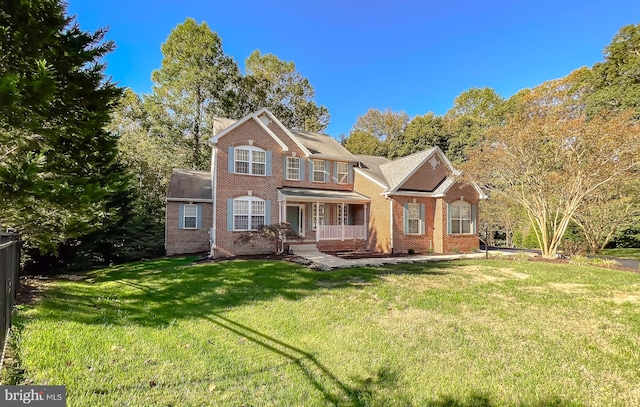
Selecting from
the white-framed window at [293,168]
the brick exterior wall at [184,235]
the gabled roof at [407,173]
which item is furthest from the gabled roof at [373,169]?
the brick exterior wall at [184,235]

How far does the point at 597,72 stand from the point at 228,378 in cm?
3506

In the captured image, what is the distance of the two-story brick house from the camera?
15.0 m

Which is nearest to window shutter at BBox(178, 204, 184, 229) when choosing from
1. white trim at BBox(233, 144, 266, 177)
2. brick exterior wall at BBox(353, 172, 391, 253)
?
white trim at BBox(233, 144, 266, 177)

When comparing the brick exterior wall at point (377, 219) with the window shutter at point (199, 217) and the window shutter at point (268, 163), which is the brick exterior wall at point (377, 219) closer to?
the window shutter at point (268, 163)

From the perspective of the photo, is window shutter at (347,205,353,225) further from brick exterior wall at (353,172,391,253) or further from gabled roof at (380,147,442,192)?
gabled roof at (380,147,442,192)

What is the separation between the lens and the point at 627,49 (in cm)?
2344

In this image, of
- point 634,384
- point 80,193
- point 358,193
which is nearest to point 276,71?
point 358,193

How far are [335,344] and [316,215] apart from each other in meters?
12.6

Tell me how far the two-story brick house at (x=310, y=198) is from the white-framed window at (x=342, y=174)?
2.6 inches

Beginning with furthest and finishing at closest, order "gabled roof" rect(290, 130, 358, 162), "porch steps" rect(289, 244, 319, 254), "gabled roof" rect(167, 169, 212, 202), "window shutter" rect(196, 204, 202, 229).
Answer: "gabled roof" rect(290, 130, 358, 162) < "window shutter" rect(196, 204, 202, 229) < "gabled roof" rect(167, 169, 212, 202) < "porch steps" rect(289, 244, 319, 254)

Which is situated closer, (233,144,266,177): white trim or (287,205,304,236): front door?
(233,144,266,177): white trim

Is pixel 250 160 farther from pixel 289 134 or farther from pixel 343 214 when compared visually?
pixel 343 214

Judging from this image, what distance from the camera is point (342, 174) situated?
18.9 meters

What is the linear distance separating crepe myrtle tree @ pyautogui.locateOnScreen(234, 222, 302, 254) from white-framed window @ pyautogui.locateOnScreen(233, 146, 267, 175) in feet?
10.4
